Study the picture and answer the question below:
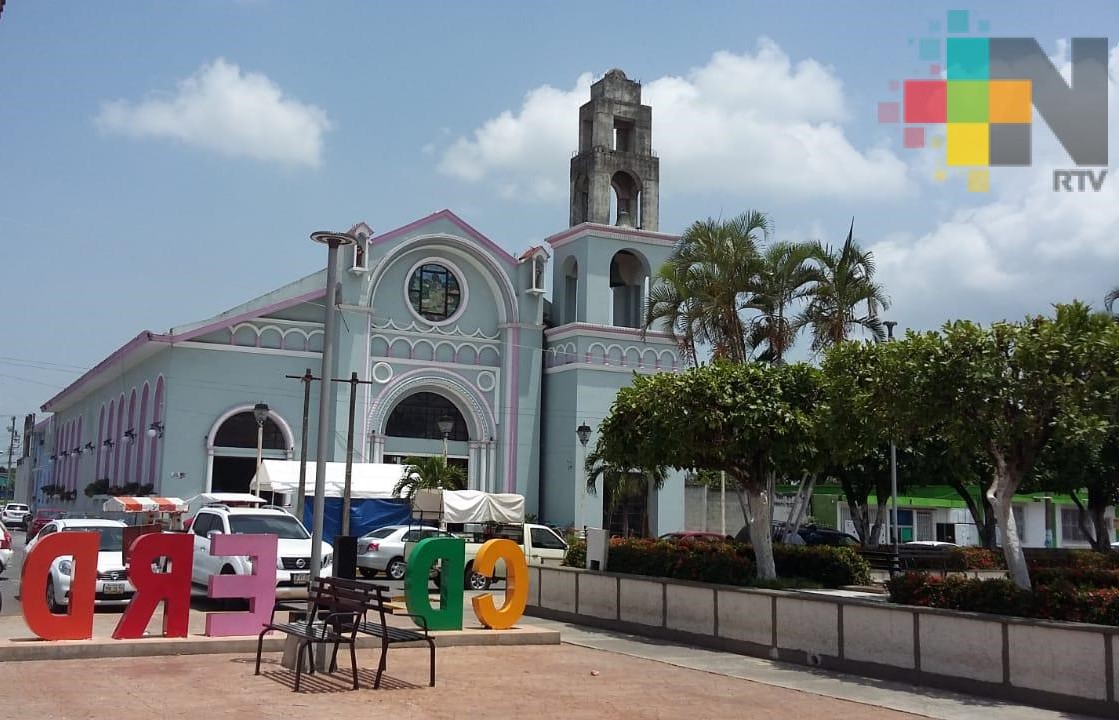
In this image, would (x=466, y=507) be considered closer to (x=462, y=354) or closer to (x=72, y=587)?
(x=462, y=354)

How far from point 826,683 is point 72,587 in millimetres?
8565

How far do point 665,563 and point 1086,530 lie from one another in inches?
873

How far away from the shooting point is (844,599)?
1384 centimetres

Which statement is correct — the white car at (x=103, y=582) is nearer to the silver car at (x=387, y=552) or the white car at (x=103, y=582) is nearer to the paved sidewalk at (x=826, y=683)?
the paved sidewalk at (x=826, y=683)

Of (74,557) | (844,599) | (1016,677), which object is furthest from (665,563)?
(74,557)

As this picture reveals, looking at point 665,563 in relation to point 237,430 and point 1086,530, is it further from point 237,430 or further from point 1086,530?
point 237,430

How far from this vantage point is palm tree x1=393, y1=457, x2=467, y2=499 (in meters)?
35.2

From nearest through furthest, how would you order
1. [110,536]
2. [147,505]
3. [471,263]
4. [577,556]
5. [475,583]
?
[110,536] → [577,556] → [475,583] → [147,505] → [471,263]

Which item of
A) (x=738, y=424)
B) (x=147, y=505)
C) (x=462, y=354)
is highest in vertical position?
(x=462, y=354)

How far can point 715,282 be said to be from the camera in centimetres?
2588

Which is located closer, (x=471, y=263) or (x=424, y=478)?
(x=424, y=478)

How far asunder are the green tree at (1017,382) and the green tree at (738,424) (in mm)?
4092

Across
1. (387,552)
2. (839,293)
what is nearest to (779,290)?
(839,293)

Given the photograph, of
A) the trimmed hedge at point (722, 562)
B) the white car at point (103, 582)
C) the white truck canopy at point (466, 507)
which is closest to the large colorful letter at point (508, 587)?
the trimmed hedge at point (722, 562)
